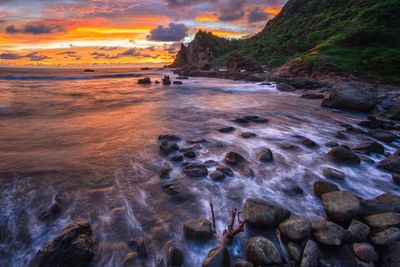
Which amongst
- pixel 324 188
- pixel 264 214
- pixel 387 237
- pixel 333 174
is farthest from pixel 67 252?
pixel 333 174

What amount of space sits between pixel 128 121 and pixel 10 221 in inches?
383

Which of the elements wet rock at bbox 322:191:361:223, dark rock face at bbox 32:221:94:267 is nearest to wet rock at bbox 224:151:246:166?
wet rock at bbox 322:191:361:223

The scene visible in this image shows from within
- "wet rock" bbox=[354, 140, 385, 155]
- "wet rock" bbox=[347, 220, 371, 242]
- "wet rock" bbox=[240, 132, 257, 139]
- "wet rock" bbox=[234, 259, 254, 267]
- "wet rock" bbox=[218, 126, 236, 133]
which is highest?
"wet rock" bbox=[347, 220, 371, 242]

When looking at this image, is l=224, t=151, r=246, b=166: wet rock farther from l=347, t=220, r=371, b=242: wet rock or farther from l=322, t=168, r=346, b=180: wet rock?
l=347, t=220, r=371, b=242: wet rock

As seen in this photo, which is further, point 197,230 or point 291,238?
point 197,230

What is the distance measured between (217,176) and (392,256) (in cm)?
393

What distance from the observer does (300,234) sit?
191 inches

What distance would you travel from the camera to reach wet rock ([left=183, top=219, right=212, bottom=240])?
5066mm

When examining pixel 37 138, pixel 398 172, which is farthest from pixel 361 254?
pixel 37 138

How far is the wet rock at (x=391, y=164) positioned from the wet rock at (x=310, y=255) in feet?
15.8

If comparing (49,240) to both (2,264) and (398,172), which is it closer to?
(2,264)

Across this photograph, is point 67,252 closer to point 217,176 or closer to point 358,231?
point 217,176

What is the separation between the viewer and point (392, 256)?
14.5ft

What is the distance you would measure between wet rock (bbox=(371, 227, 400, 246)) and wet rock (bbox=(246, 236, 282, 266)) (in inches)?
67.8
